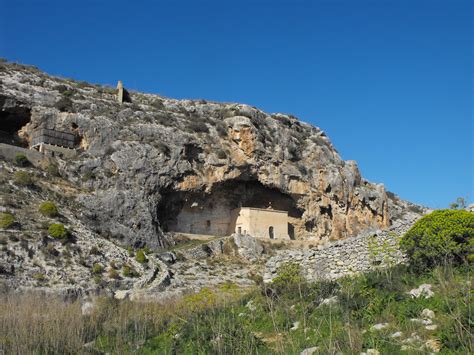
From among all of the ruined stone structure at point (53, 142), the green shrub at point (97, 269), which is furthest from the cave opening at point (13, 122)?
the green shrub at point (97, 269)

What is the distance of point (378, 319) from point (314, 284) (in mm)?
3402

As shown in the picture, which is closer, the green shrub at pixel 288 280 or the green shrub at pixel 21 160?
the green shrub at pixel 288 280

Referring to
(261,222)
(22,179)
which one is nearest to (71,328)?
(22,179)

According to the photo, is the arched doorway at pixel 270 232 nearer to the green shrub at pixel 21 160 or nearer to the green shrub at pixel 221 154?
the green shrub at pixel 221 154

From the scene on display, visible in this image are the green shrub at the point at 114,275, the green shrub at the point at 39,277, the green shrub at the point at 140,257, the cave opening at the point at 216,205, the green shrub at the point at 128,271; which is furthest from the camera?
the cave opening at the point at 216,205

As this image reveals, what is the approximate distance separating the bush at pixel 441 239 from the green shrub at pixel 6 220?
23.1 metres

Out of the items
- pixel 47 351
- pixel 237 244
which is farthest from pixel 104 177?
pixel 47 351

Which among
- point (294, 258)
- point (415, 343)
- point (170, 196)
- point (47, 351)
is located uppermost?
point (170, 196)

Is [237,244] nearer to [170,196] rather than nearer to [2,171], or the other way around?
[170,196]

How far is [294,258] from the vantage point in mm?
16250

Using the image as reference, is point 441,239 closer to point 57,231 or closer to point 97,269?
point 97,269

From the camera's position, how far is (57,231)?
28.1 meters

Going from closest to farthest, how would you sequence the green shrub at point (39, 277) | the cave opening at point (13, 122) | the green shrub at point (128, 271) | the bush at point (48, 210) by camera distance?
1. the green shrub at point (39, 277)
2. the green shrub at point (128, 271)
3. the bush at point (48, 210)
4. the cave opening at point (13, 122)

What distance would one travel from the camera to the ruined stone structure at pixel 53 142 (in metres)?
37.9
